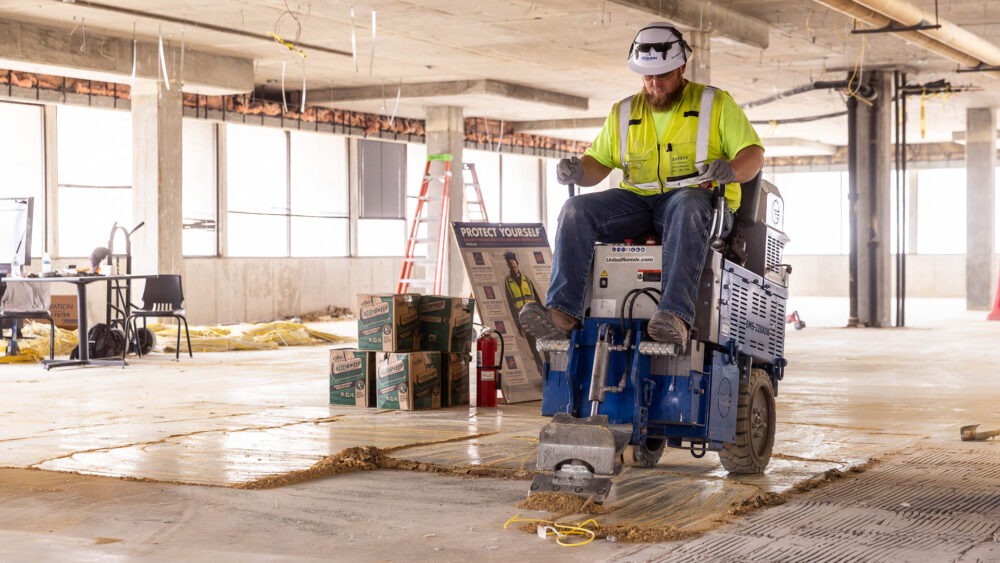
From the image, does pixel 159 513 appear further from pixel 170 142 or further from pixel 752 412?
pixel 170 142

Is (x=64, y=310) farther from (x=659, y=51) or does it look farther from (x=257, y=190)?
(x=659, y=51)

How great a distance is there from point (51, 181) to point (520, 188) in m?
11.6

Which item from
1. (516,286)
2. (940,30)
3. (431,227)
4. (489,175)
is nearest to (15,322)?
(516,286)

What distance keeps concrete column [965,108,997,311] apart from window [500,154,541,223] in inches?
343

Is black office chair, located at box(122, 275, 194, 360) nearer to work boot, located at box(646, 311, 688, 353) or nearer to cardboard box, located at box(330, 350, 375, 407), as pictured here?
cardboard box, located at box(330, 350, 375, 407)

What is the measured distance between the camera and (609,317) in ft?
14.9

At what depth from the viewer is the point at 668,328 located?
4.27 meters

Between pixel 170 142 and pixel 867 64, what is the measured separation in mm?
9491

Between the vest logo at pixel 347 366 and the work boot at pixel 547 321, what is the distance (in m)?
3.36

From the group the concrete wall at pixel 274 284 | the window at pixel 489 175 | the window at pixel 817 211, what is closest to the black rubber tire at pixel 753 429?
the concrete wall at pixel 274 284

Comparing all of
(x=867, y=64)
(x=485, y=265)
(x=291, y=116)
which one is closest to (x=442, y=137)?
(x=291, y=116)

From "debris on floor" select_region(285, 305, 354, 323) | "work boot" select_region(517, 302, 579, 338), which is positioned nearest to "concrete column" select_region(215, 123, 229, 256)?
"debris on floor" select_region(285, 305, 354, 323)

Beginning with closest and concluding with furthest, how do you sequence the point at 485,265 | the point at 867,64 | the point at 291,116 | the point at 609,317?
the point at 609,317 → the point at 485,265 → the point at 867,64 → the point at 291,116

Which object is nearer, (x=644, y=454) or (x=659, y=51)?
(x=659, y=51)
